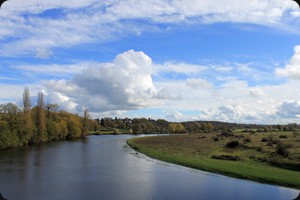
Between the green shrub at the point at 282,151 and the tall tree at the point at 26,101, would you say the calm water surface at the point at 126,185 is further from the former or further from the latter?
the tall tree at the point at 26,101

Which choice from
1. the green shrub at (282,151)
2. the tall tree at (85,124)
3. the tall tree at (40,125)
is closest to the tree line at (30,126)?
Result: the tall tree at (40,125)

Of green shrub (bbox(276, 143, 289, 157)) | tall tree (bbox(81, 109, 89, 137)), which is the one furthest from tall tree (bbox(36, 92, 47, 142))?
green shrub (bbox(276, 143, 289, 157))

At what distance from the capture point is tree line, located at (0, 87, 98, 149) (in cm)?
6454

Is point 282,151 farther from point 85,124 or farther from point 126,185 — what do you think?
point 85,124

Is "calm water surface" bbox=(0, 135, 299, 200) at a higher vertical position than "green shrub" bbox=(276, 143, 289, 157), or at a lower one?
lower

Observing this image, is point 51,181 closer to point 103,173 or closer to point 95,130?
point 103,173

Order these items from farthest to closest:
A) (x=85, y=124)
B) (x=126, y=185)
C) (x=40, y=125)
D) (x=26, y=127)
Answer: (x=85, y=124), (x=40, y=125), (x=26, y=127), (x=126, y=185)

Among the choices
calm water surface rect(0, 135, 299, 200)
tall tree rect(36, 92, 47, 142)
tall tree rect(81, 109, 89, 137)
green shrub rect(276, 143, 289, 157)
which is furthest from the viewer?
tall tree rect(81, 109, 89, 137)

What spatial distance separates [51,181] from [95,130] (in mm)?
165854

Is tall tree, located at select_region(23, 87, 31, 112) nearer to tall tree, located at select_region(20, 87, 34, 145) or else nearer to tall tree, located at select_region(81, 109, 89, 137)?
tall tree, located at select_region(20, 87, 34, 145)

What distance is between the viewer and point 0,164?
37.7 m

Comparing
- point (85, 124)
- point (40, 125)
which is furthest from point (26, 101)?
point (85, 124)

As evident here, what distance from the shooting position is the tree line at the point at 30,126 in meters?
64.5

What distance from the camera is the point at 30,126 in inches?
2886
